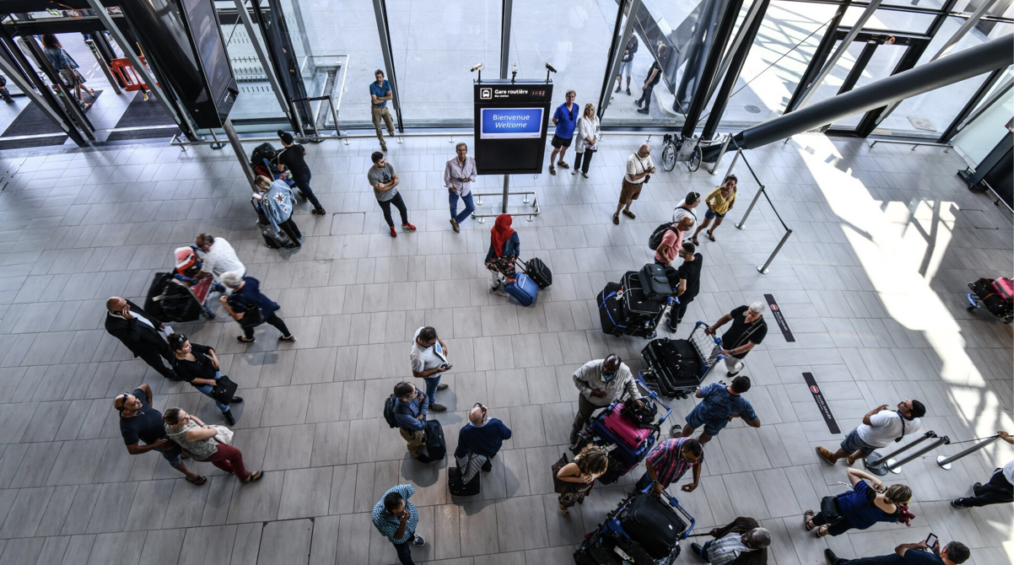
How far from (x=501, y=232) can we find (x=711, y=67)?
5.71 metres

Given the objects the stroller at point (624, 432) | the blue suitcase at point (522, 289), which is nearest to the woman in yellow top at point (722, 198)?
the blue suitcase at point (522, 289)

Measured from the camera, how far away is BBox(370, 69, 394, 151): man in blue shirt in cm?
900

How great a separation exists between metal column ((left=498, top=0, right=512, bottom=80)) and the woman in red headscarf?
4559mm

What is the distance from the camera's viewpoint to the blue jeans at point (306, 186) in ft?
25.4

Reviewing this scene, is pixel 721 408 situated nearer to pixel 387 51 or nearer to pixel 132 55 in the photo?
pixel 387 51

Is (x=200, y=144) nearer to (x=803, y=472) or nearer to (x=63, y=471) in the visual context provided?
(x=63, y=471)

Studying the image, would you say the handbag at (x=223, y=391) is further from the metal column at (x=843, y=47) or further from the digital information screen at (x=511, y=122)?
the metal column at (x=843, y=47)

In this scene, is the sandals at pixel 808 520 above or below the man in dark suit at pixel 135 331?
below

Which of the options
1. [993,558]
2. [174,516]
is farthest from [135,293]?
[993,558]

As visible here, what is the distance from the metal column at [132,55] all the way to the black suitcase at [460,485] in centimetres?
829

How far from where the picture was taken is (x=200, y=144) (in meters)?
Answer: 9.66

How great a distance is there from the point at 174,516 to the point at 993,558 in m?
8.97

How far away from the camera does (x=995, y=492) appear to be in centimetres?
523

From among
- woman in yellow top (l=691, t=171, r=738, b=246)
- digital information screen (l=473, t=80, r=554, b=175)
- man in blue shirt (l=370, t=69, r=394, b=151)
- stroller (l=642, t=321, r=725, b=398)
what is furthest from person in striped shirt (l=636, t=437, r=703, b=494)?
man in blue shirt (l=370, t=69, r=394, b=151)
